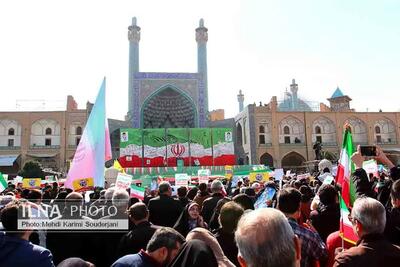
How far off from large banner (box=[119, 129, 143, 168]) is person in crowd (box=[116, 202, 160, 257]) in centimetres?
3132

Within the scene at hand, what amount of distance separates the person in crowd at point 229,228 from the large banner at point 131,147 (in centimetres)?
3173

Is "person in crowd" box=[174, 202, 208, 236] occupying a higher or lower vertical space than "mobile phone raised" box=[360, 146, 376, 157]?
lower

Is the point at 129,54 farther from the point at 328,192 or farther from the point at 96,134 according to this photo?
the point at 328,192

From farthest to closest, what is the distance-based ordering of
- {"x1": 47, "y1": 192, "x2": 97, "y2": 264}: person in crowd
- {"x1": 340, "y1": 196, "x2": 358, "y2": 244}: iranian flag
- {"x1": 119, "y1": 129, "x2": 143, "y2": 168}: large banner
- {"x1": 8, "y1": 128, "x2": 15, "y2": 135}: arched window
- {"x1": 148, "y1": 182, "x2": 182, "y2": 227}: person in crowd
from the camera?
{"x1": 8, "y1": 128, "x2": 15, "y2": 135}: arched window < {"x1": 119, "y1": 129, "x2": 143, "y2": 168}: large banner < {"x1": 148, "y1": 182, "x2": 182, "y2": 227}: person in crowd < {"x1": 47, "y1": 192, "x2": 97, "y2": 264}: person in crowd < {"x1": 340, "y1": 196, "x2": 358, "y2": 244}: iranian flag

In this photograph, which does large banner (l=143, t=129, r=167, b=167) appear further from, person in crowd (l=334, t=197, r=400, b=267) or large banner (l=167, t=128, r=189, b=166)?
person in crowd (l=334, t=197, r=400, b=267)

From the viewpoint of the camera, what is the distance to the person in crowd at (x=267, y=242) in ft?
4.54

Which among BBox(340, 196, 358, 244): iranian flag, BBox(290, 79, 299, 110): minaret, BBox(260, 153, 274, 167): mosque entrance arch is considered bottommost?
BBox(340, 196, 358, 244): iranian flag

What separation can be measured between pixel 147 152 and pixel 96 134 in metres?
28.4

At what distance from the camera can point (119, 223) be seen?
3896 millimetres

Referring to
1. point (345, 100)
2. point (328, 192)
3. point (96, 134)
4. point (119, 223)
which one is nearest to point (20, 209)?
point (119, 223)

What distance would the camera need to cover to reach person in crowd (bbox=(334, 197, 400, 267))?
6.93 ft

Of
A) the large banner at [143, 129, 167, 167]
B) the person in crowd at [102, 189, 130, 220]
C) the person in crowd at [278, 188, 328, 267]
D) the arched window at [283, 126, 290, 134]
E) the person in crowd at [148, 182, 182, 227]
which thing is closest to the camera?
the person in crowd at [278, 188, 328, 267]

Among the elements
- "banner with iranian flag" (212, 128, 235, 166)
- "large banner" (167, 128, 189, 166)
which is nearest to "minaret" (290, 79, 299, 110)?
"banner with iranian flag" (212, 128, 235, 166)

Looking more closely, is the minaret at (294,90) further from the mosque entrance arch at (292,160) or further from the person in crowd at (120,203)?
the person in crowd at (120,203)
